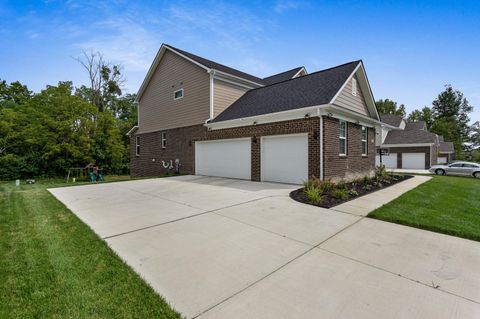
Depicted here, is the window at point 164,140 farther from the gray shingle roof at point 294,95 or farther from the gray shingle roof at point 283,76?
the gray shingle roof at point 283,76

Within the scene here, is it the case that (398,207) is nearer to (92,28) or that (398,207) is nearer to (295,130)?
(295,130)

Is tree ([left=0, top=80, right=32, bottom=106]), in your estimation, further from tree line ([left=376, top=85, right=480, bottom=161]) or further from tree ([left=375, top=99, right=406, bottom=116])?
tree line ([left=376, top=85, right=480, bottom=161])

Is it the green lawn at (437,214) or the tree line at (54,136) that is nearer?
the green lawn at (437,214)

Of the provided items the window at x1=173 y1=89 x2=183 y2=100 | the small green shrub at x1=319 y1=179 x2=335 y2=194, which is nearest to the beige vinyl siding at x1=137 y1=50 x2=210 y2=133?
the window at x1=173 y1=89 x2=183 y2=100

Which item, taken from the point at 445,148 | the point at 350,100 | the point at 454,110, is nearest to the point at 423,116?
the point at 454,110

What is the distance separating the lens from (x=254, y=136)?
34.7 ft

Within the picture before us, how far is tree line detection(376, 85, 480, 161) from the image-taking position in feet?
152

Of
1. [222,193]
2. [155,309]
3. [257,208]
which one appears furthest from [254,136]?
[155,309]

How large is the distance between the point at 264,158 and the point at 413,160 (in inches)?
932

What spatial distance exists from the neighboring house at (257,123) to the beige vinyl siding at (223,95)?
6 centimetres

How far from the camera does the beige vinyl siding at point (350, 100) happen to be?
976 centimetres

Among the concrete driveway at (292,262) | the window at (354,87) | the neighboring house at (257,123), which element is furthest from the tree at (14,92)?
the window at (354,87)

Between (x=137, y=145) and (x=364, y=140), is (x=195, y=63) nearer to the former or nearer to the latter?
(x=137, y=145)

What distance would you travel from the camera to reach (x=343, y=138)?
393 inches
